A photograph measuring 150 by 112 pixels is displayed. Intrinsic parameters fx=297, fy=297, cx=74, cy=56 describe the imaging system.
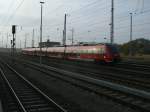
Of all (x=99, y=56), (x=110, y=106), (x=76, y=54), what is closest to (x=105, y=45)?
(x=99, y=56)

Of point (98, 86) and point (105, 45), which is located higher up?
point (105, 45)

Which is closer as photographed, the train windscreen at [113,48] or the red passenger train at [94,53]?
the red passenger train at [94,53]

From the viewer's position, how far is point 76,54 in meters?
47.3

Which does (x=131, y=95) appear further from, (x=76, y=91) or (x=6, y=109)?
(x=6, y=109)

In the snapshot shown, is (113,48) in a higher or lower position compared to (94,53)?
higher

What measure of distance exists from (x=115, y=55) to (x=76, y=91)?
21.8 metres

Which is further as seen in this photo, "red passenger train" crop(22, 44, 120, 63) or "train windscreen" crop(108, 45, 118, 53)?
"train windscreen" crop(108, 45, 118, 53)

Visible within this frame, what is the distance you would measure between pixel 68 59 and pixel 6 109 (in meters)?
41.1

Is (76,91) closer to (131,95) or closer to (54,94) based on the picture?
(54,94)

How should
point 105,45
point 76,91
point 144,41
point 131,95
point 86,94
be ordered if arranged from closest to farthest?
point 131,95 < point 86,94 < point 76,91 < point 105,45 < point 144,41

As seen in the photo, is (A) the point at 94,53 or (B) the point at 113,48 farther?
(A) the point at 94,53

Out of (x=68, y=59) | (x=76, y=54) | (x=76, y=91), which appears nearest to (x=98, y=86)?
(x=76, y=91)

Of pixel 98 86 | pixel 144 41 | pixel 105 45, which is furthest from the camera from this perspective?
pixel 144 41

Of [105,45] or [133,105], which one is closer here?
[133,105]
